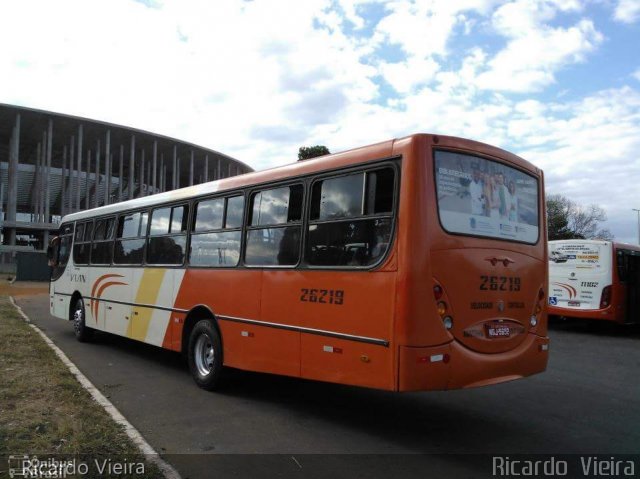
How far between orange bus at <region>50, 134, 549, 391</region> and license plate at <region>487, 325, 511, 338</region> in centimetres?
2

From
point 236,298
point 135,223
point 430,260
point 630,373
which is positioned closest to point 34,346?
point 135,223

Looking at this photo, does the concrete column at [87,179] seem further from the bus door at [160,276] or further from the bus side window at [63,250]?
the bus door at [160,276]

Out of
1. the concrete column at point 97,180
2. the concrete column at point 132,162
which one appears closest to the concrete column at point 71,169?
the concrete column at point 97,180

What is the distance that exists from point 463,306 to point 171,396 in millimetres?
4041

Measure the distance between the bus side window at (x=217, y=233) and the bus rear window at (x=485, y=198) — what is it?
116 inches

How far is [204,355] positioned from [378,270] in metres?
3.58

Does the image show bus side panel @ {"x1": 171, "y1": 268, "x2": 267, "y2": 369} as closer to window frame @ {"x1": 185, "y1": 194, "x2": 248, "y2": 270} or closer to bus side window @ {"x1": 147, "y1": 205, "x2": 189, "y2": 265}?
window frame @ {"x1": 185, "y1": 194, "x2": 248, "y2": 270}

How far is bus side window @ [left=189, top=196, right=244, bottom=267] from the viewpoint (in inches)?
281

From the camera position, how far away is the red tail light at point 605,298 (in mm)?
13820

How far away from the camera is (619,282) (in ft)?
45.8

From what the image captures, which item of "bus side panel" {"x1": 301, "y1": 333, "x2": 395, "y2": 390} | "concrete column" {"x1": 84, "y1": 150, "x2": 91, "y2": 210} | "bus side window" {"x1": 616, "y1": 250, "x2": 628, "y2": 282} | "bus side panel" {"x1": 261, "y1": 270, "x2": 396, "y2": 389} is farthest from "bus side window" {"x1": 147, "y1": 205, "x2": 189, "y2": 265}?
"concrete column" {"x1": 84, "y1": 150, "x2": 91, "y2": 210}

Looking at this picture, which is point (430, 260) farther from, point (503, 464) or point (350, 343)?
point (503, 464)

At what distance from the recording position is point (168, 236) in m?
8.65

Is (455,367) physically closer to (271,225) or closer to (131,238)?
(271,225)
